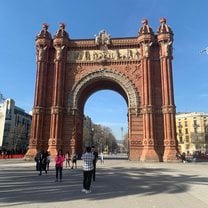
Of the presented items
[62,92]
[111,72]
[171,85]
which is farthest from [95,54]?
[171,85]

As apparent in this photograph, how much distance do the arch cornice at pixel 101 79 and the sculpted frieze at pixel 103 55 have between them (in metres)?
1.86

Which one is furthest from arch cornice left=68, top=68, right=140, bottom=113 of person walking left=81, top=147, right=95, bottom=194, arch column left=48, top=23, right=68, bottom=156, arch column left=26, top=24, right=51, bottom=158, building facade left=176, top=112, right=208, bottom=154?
building facade left=176, top=112, right=208, bottom=154

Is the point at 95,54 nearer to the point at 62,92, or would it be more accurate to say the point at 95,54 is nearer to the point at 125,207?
the point at 62,92

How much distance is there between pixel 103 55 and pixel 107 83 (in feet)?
14.3

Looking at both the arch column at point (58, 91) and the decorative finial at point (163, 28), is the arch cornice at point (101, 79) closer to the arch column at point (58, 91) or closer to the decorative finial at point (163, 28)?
the arch column at point (58, 91)

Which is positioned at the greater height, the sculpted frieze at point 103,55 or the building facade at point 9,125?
the sculpted frieze at point 103,55

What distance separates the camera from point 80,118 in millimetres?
40938

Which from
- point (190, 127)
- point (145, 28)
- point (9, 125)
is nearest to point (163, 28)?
point (145, 28)

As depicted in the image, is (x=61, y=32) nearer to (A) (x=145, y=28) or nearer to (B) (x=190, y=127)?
(A) (x=145, y=28)

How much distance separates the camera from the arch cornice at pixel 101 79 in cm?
3769

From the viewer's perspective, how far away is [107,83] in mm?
41406

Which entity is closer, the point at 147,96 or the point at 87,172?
the point at 87,172

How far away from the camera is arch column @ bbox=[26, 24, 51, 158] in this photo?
119 feet

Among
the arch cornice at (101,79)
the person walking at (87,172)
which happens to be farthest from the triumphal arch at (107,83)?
the person walking at (87,172)
